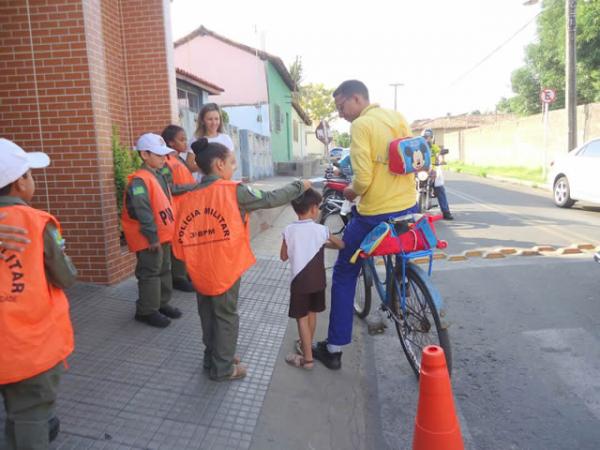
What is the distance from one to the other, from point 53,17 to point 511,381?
5.03 metres

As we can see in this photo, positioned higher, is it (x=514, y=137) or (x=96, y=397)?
(x=514, y=137)

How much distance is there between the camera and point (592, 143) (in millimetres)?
10492

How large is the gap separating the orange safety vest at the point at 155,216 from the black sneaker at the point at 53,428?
64.4 inches

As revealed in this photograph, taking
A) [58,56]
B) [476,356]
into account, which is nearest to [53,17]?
[58,56]

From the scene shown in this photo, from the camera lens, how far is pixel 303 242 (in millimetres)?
3471

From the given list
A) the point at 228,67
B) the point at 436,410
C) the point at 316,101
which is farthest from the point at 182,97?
the point at 316,101

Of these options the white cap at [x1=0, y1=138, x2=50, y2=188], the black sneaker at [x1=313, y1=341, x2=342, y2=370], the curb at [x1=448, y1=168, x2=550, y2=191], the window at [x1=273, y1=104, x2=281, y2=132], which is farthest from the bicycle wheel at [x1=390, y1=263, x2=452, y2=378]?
the window at [x1=273, y1=104, x2=281, y2=132]

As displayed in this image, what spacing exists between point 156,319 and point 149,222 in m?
0.82

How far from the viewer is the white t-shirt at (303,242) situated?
3.47 m

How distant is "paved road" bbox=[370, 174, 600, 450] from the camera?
2.96m

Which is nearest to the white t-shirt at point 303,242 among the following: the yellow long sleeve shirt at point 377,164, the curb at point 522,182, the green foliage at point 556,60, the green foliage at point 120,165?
the yellow long sleeve shirt at point 377,164

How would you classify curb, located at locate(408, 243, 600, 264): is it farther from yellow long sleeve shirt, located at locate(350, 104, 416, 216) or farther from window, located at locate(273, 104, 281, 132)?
window, located at locate(273, 104, 281, 132)

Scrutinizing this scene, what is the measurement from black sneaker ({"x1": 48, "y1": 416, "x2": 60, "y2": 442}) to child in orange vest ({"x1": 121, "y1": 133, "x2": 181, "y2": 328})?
1.52 metres

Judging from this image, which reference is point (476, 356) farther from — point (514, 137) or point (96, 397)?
point (514, 137)
